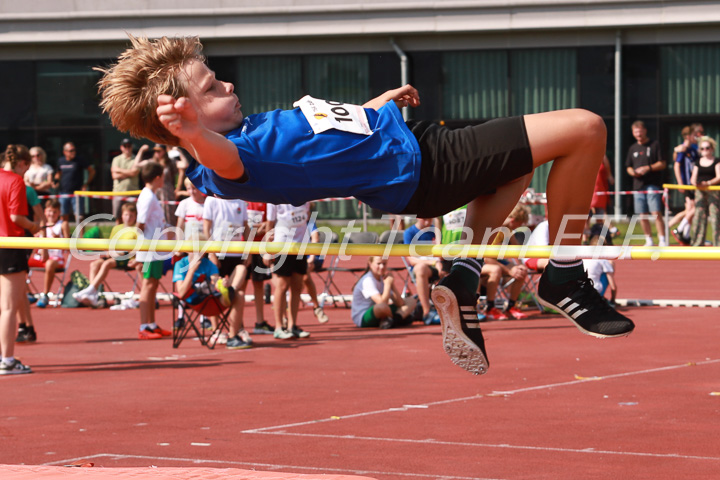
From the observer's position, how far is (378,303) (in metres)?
12.7

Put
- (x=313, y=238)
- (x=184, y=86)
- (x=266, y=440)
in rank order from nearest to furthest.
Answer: (x=184, y=86)
(x=266, y=440)
(x=313, y=238)

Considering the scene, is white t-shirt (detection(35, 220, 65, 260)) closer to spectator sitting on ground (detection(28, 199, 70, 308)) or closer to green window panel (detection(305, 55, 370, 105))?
spectator sitting on ground (detection(28, 199, 70, 308))

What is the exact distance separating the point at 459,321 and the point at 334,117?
1083mm

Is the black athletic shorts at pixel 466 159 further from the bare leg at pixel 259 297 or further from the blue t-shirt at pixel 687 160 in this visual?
the blue t-shirt at pixel 687 160

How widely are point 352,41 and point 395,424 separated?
1900 cm

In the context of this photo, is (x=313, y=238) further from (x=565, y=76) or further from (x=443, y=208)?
(x=565, y=76)

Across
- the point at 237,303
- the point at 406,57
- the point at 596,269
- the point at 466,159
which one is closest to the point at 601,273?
the point at 596,269

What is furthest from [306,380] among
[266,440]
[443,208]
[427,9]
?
[427,9]

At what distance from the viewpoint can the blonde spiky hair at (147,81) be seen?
4.46m

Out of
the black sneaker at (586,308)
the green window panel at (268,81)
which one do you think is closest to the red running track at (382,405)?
the black sneaker at (586,308)

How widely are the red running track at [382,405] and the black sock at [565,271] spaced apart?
1394 millimetres

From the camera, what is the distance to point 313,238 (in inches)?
570

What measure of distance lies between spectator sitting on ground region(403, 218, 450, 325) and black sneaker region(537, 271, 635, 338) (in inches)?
306

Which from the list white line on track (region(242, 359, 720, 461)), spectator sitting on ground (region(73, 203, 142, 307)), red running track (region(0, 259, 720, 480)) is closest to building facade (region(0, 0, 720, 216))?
spectator sitting on ground (region(73, 203, 142, 307))
